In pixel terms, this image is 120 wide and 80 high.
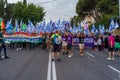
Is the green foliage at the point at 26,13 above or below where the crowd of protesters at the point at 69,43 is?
above

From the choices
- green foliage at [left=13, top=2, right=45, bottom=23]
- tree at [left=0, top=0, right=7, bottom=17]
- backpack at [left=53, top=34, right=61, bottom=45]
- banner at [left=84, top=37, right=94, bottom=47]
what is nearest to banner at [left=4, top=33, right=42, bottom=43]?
banner at [left=84, top=37, right=94, bottom=47]

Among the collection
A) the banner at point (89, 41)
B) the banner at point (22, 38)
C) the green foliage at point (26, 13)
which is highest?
the green foliage at point (26, 13)

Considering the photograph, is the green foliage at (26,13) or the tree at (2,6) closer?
the green foliage at (26,13)

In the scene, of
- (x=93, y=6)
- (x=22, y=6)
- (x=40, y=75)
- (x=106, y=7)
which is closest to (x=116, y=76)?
(x=40, y=75)

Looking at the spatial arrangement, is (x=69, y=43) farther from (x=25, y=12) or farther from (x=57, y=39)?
(x=25, y=12)

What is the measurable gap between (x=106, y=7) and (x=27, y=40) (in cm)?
4205

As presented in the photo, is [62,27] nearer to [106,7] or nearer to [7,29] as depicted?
[7,29]

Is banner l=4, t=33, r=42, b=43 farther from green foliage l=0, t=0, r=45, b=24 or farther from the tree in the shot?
the tree

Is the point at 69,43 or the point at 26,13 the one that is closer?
the point at 69,43

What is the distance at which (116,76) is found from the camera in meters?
13.0

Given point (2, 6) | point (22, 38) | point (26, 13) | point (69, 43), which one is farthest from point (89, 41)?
point (2, 6)

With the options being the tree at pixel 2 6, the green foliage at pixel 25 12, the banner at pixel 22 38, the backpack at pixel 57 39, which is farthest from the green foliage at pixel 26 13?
the backpack at pixel 57 39

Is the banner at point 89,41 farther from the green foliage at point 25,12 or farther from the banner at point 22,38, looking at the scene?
the green foliage at point 25,12

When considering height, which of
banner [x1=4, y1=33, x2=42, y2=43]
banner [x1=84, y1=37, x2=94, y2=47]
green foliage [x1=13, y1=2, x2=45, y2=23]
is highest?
green foliage [x1=13, y1=2, x2=45, y2=23]
